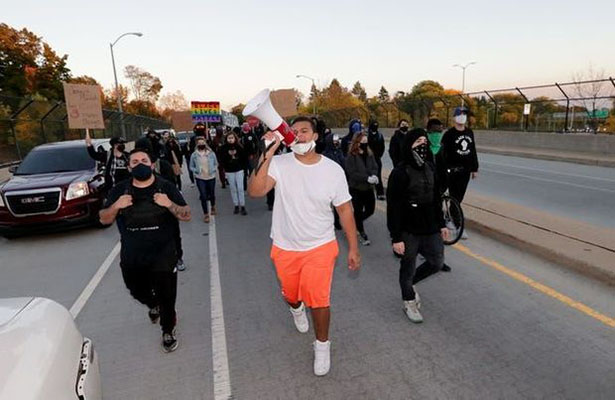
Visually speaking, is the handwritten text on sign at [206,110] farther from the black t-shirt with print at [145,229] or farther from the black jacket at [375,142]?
the black t-shirt with print at [145,229]

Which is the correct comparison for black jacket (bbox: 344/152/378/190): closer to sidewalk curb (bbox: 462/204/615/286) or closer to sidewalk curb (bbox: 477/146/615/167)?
sidewalk curb (bbox: 462/204/615/286)

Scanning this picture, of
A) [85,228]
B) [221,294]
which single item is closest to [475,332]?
[221,294]

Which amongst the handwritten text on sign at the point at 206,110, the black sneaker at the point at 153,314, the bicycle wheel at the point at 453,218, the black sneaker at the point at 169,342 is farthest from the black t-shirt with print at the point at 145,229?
the handwritten text on sign at the point at 206,110

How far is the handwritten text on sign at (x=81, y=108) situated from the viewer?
37.2 feet

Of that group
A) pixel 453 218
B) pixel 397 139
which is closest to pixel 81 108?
pixel 397 139

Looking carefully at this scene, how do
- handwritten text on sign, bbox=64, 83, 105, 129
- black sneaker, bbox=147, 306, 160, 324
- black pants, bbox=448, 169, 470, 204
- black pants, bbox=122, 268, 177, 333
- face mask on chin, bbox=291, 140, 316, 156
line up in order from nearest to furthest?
face mask on chin, bbox=291, 140, 316, 156 → black pants, bbox=122, 268, 177, 333 → black sneaker, bbox=147, 306, 160, 324 → black pants, bbox=448, 169, 470, 204 → handwritten text on sign, bbox=64, 83, 105, 129

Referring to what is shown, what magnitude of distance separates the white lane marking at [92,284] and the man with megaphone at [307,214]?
2.84m

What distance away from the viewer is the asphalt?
3.12 m

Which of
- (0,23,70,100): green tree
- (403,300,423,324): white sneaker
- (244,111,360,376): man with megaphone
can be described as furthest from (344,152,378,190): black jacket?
(0,23,70,100): green tree

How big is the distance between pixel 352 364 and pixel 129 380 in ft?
5.86

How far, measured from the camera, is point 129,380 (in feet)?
11.0

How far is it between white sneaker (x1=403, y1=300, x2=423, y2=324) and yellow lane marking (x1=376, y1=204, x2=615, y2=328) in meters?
1.53

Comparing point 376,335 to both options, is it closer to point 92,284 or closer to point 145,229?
point 145,229

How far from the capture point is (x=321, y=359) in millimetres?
3273
